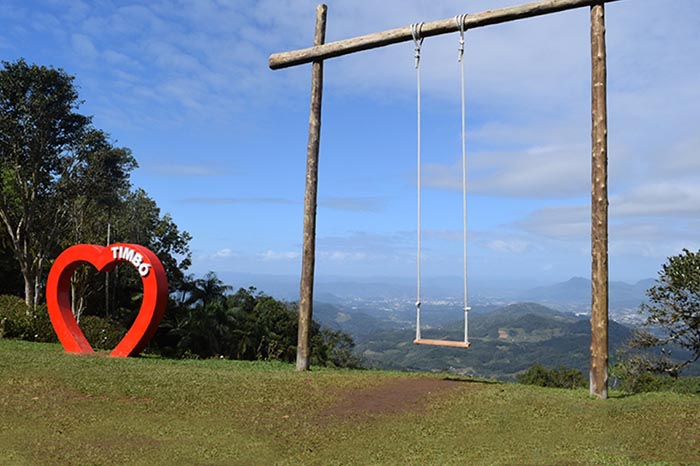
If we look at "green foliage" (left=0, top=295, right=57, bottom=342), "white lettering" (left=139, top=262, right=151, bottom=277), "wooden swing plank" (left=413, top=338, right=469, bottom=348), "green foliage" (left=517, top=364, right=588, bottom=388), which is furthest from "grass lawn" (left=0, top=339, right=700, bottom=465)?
"green foliage" (left=517, top=364, right=588, bottom=388)

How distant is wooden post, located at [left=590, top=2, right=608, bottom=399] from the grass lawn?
0.66m

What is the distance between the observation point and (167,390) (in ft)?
32.9

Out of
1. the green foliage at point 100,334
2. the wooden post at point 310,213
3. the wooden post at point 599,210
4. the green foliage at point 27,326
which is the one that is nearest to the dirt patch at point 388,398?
the wooden post at point 310,213

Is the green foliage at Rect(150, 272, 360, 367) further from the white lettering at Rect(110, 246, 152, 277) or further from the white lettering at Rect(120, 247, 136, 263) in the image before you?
the white lettering at Rect(120, 247, 136, 263)

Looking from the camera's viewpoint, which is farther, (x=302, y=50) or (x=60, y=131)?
(x=60, y=131)

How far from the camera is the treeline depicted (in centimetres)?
2369

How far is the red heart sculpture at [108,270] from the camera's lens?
14.0m

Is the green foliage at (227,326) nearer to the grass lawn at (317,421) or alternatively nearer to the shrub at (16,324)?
the shrub at (16,324)

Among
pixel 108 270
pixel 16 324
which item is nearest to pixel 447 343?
pixel 108 270

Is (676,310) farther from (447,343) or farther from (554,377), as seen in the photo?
(554,377)

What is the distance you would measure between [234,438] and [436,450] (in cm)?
250

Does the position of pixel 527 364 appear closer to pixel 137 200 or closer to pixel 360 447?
pixel 137 200

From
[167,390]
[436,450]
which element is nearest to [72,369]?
[167,390]

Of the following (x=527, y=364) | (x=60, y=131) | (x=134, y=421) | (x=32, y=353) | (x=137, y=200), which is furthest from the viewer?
(x=527, y=364)
